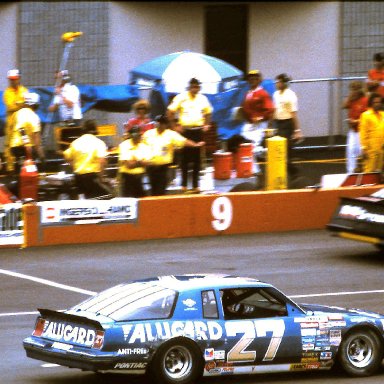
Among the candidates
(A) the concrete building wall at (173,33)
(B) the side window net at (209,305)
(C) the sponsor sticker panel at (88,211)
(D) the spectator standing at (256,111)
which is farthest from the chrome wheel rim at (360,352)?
(A) the concrete building wall at (173,33)

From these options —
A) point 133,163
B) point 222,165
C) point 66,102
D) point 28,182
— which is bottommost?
point 28,182

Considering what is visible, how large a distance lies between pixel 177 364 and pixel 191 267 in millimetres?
7256

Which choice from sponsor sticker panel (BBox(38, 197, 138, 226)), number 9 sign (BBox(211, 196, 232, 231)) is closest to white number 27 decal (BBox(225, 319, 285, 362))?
sponsor sticker panel (BBox(38, 197, 138, 226))

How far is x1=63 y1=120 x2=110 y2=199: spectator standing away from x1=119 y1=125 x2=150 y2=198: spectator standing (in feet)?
1.11

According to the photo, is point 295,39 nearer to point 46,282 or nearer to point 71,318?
point 46,282

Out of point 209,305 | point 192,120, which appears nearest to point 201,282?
point 209,305

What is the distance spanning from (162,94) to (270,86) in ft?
8.81

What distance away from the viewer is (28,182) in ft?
67.8

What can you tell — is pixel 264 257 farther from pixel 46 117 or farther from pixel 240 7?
pixel 240 7

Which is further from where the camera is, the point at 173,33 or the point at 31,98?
the point at 173,33

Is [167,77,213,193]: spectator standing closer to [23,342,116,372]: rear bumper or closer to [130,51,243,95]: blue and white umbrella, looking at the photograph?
[130,51,243,95]: blue and white umbrella

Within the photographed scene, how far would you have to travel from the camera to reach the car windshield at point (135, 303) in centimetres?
1148

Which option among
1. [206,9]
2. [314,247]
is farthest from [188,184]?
[206,9]

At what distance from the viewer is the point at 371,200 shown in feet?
63.3
